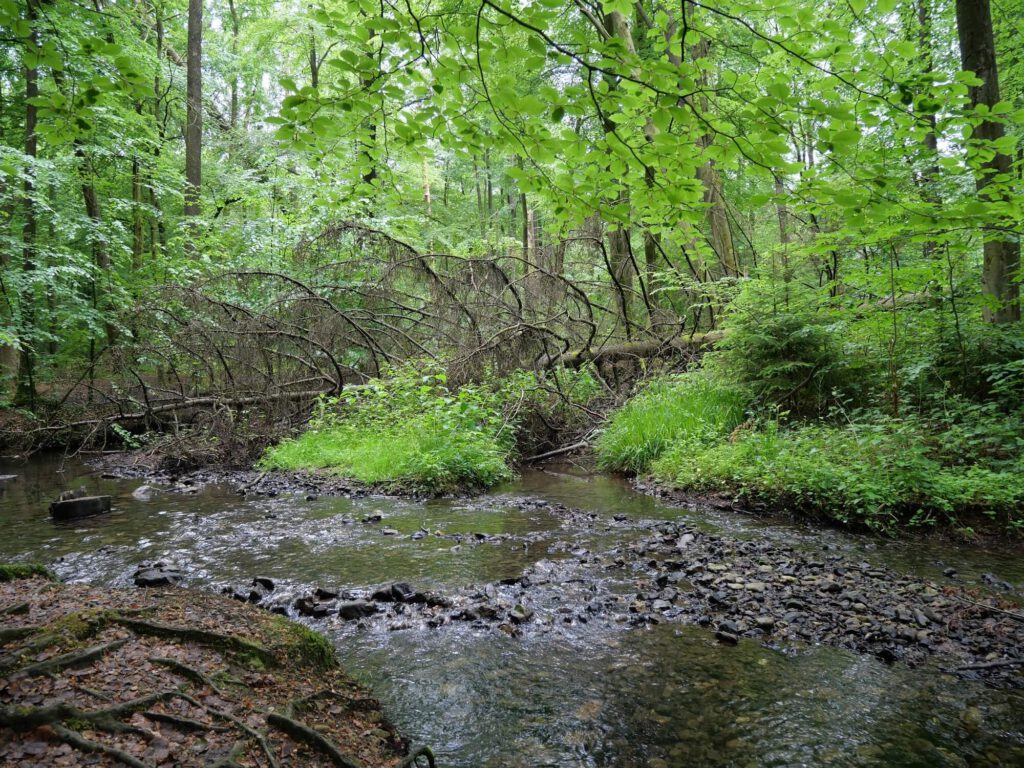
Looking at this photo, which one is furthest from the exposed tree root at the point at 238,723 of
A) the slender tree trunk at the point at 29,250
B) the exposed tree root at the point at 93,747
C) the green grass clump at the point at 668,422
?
the slender tree trunk at the point at 29,250

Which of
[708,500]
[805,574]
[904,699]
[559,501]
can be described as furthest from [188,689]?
[708,500]

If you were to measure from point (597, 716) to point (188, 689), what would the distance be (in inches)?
77.4

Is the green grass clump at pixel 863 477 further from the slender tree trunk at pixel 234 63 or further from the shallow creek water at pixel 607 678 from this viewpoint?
the slender tree trunk at pixel 234 63

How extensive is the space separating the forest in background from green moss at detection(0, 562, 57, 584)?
2.76 m

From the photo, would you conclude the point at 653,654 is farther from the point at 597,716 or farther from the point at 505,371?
the point at 505,371

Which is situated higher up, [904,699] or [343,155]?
[343,155]

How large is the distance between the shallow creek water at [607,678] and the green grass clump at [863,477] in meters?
0.44

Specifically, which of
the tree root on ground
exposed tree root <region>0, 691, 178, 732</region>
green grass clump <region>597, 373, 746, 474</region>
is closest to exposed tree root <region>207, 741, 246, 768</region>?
exposed tree root <region>0, 691, 178, 732</region>

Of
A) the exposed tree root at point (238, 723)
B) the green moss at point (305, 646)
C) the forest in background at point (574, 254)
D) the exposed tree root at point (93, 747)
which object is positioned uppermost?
the forest in background at point (574, 254)

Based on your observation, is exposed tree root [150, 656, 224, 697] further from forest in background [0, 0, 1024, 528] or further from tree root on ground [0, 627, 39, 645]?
forest in background [0, 0, 1024, 528]

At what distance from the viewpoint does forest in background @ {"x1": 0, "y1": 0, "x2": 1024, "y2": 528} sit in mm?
3518

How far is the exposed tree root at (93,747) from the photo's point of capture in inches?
75.1

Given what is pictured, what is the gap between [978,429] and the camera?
6078 mm

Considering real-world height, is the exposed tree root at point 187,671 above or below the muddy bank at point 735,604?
above
